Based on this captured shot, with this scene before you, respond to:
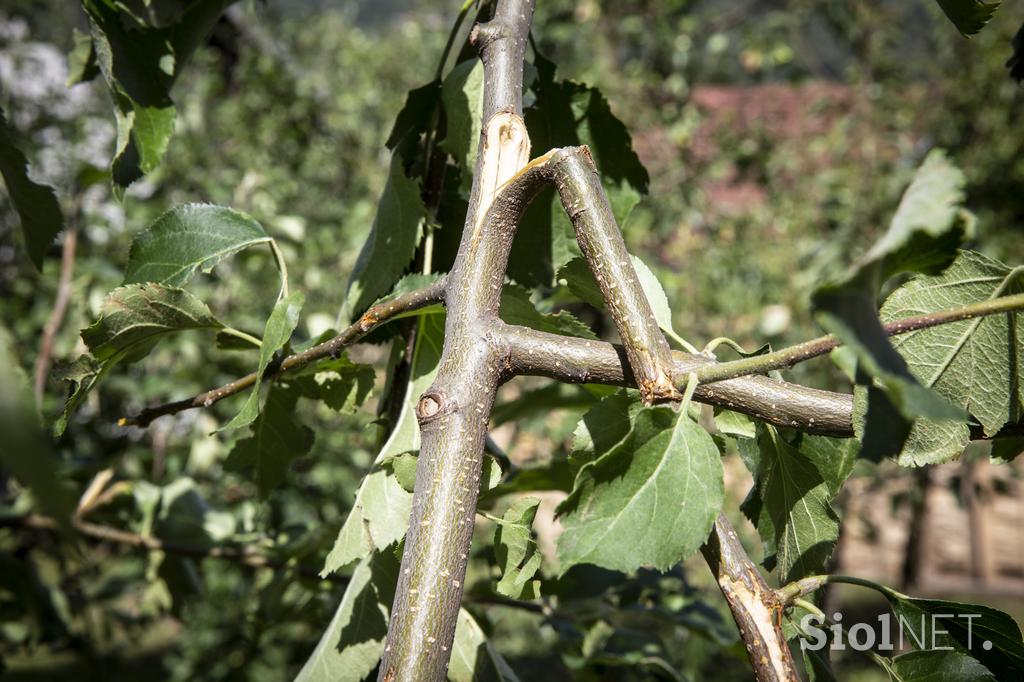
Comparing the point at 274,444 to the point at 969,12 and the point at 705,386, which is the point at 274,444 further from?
the point at 969,12

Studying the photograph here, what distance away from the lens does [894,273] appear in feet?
1.32

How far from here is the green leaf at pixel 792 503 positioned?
1.94ft

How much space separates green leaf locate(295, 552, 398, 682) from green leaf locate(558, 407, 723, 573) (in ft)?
0.86

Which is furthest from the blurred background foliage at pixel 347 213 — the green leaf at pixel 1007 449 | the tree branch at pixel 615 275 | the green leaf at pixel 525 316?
the green leaf at pixel 1007 449

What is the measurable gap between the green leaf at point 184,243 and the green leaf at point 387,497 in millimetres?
198

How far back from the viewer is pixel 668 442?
0.50 metres

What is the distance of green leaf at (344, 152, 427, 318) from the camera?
28.9 inches

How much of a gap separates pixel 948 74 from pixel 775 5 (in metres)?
1.03

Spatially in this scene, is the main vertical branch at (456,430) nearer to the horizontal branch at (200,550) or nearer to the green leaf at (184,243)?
the green leaf at (184,243)

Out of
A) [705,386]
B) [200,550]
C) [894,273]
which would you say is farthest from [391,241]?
[200,550]

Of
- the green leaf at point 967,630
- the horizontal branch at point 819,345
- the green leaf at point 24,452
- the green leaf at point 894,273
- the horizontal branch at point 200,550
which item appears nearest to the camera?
the green leaf at point 24,452

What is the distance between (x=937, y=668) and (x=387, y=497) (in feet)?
1.39

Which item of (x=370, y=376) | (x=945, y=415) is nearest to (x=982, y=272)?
(x=945, y=415)

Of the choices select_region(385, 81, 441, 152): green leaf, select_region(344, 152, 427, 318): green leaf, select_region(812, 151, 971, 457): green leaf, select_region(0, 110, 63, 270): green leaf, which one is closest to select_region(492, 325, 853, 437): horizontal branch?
select_region(812, 151, 971, 457): green leaf
